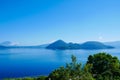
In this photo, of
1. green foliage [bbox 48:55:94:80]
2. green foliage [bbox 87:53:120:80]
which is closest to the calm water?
green foliage [bbox 87:53:120:80]

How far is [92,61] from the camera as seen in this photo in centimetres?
2881

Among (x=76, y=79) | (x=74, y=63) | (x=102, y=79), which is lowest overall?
(x=102, y=79)

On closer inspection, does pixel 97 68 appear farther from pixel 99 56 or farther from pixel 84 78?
pixel 84 78

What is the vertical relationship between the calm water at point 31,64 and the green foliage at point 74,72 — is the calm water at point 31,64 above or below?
below

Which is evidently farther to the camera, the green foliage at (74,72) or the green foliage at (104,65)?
the green foliage at (104,65)

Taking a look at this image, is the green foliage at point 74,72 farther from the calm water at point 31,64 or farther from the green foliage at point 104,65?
the calm water at point 31,64

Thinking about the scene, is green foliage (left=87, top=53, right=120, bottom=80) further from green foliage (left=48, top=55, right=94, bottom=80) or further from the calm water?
the calm water

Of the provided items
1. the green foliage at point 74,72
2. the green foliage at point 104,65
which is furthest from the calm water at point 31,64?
the green foliage at point 74,72

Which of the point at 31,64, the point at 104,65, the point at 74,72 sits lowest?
the point at 31,64

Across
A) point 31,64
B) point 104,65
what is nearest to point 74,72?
point 104,65

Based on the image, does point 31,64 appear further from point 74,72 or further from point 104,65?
point 74,72

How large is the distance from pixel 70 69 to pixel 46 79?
13.5 m

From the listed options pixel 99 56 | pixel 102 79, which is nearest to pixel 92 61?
pixel 99 56

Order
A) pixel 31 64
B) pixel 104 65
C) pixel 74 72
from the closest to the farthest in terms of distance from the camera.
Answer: pixel 74 72 < pixel 104 65 < pixel 31 64
